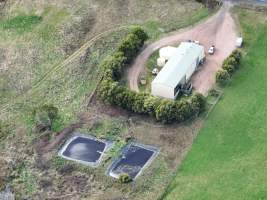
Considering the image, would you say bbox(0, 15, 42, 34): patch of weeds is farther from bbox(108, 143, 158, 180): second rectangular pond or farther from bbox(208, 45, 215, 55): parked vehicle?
bbox(108, 143, 158, 180): second rectangular pond

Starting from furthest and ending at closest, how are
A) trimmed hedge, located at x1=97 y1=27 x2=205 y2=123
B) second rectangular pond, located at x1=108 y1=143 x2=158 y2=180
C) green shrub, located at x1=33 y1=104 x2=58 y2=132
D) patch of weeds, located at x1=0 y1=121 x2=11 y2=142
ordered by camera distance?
green shrub, located at x1=33 y1=104 x2=58 y2=132
patch of weeds, located at x1=0 y1=121 x2=11 y2=142
trimmed hedge, located at x1=97 y1=27 x2=205 y2=123
second rectangular pond, located at x1=108 y1=143 x2=158 y2=180

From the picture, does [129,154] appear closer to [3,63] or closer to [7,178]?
[7,178]

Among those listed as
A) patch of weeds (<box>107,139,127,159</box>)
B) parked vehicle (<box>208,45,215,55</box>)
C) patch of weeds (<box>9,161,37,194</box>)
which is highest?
parked vehicle (<box>208,45,215,55</box>)

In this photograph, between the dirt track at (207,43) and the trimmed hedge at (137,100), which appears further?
the dirt track at (207,43)

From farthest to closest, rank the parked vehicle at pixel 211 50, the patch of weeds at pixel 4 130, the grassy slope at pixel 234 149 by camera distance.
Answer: the parked vehicle at pixel 211 50
the patch of weeds at pixel 4 130
the grassy slope at pixel 234 149

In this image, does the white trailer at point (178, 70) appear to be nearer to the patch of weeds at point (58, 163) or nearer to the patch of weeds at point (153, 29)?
the patch of weeds at point (153, 29)

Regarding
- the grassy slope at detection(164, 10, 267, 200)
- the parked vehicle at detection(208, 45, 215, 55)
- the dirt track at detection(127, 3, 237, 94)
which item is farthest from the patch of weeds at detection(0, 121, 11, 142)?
the parked vehicle at detection(208, 45, 215, 55)

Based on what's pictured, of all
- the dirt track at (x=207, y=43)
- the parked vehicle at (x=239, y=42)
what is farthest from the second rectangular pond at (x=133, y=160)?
the parked vehicle at (x=239, y=42)

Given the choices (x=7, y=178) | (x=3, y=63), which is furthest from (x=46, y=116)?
(x=3, y=63)
